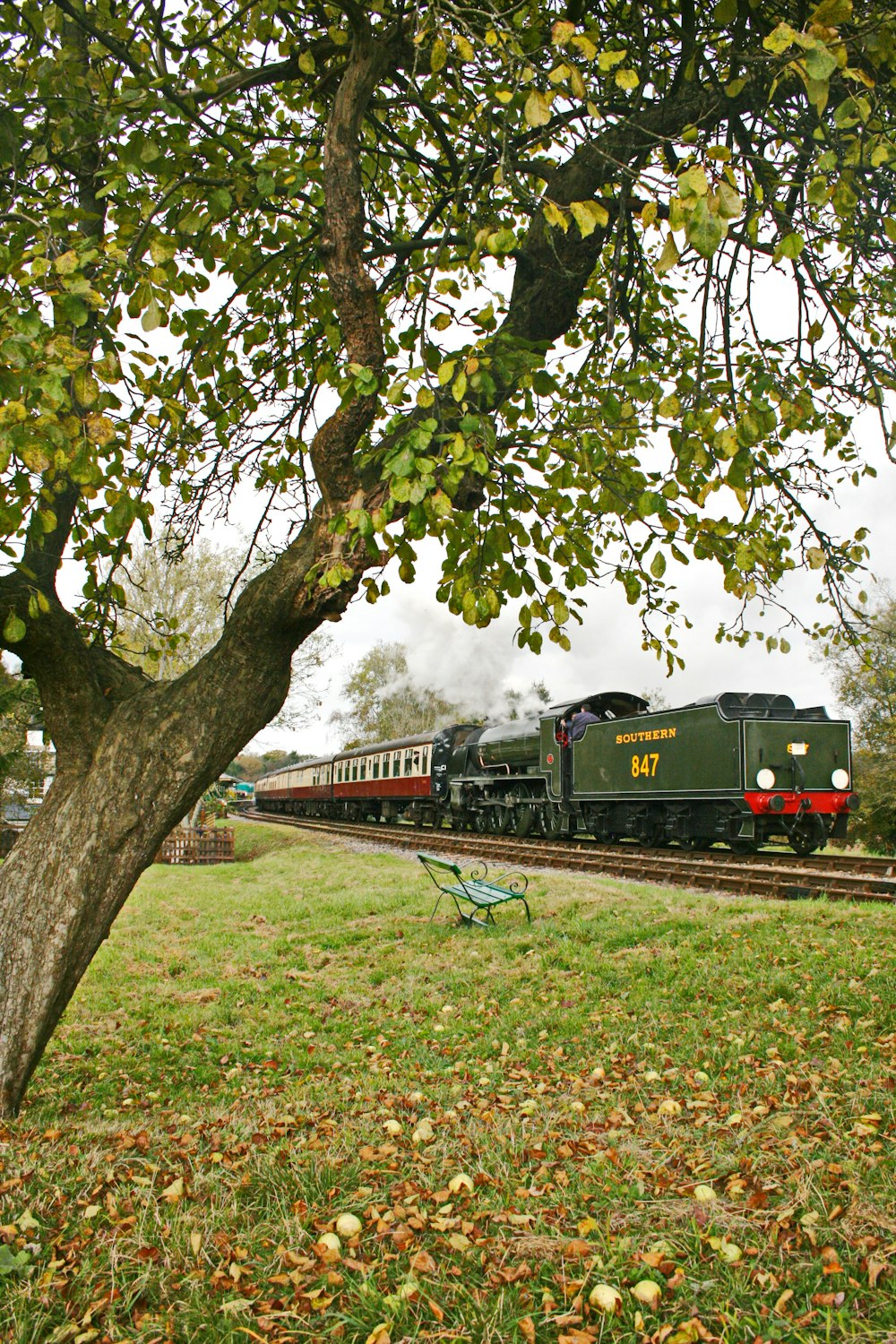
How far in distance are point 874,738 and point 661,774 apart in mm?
19870

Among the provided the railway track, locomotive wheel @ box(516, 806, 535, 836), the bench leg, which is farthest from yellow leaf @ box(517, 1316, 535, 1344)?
locomotive wheel @ box(516, 806, 535, 836)

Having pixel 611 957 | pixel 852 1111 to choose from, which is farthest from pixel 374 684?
pixel 852 1111

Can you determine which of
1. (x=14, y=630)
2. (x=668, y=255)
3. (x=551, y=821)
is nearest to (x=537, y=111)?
(x=668, y=255)

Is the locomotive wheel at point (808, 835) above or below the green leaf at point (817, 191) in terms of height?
below

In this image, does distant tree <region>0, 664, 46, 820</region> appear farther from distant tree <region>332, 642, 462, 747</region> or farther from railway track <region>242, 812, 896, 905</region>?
distant tree <region>332, 642, 462, 747</region>

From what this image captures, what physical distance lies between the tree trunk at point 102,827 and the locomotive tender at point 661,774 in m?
10.0

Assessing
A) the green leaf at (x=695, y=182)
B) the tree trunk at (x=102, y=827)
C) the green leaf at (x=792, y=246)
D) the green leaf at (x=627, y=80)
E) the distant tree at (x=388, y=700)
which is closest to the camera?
the green leaf at (x=695, y=182)

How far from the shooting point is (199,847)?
21625mm

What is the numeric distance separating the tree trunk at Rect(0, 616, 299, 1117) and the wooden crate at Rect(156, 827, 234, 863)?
1790cm

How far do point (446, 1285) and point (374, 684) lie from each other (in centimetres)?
4629

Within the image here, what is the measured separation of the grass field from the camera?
2.29m

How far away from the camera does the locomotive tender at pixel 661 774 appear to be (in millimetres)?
12594

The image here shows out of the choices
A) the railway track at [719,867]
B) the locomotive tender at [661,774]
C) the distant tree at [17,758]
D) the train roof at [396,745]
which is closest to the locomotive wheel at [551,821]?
the locomotive tender at [661,774]

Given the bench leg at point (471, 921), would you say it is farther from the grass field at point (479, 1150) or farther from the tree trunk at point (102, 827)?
the tree trunk at point (102, 827)
